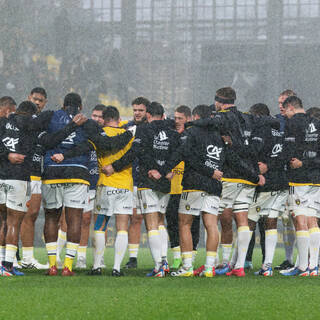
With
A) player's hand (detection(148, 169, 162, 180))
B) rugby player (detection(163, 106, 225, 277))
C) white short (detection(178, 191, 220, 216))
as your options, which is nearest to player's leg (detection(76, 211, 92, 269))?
player's hand (detection(148, 169, 162, 180))

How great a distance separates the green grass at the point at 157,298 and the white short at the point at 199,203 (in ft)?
2.31

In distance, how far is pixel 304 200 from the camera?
8.04 metres

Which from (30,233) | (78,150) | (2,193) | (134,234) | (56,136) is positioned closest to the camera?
(56,136)

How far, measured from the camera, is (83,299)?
5.61 m

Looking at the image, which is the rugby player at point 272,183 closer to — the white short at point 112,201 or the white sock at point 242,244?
A: the white sock at point 242,244

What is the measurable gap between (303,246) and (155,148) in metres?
1.89

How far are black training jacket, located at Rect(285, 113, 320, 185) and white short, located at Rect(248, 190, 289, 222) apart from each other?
0.69ft

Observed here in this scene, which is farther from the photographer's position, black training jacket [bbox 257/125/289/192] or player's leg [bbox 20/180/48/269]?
player's leg [bbox 20/180/48/269]

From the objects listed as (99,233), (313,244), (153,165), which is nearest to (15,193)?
(99,233)

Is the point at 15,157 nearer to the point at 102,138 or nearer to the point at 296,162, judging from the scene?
the point at 102,138

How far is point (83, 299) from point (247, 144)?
2.97 meters

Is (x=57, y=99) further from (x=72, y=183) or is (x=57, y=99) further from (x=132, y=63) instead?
(x=72, y=183)

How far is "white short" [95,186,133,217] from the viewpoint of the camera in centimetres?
750

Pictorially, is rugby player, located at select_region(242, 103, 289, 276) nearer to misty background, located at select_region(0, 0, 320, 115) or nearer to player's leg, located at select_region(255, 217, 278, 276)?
player's leg, located at select_region(255, 217, 278, 276)
